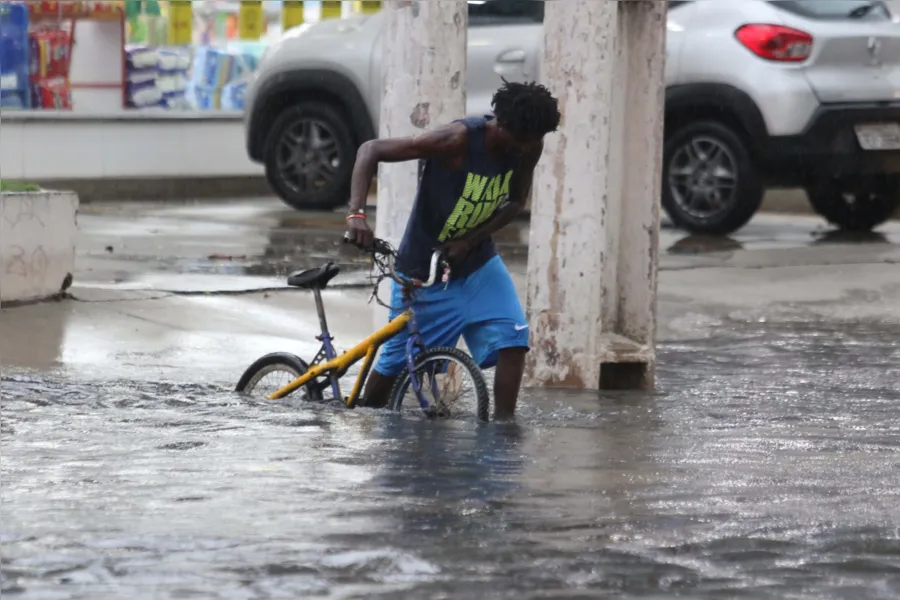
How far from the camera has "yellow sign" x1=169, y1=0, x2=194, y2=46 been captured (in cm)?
1823

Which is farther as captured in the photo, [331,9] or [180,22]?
[180,22]

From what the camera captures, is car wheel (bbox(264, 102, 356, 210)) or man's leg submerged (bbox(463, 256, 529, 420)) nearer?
man's leg submerged (bbox(463, 256, 529, 420))

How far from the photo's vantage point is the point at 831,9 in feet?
40.6

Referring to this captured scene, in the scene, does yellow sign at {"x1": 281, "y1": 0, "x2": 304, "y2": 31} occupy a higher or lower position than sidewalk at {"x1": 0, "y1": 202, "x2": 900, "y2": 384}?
higher

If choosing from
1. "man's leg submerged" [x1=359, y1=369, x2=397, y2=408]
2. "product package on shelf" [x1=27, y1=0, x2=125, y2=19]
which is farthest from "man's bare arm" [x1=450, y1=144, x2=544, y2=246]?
"product package on shelf" [x1=27, y1=0, x2=125, y2=19]

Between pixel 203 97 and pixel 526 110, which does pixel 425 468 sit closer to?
pixel 526 110

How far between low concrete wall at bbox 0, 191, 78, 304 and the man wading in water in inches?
107

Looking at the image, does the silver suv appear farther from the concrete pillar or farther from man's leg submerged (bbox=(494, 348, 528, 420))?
man's leg submerged (bbox=(494, 348, 528, 420))

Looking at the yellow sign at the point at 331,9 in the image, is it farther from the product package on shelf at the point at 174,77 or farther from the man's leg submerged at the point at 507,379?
the man's leg submerged at the point at 507,379

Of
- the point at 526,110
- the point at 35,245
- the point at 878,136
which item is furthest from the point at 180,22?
the point at 526,110

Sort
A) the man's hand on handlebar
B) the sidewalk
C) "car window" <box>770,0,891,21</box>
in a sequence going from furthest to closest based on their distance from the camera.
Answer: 1. "car window" <box>770,0,891,21</box>
2. the sidewalk
3. the man's hand on handlebar

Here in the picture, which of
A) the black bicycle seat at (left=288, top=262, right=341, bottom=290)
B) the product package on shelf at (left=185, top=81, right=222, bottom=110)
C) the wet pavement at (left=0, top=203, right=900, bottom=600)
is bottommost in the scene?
the wet pavement at (left=0, top=203, right=900, bottom=600)

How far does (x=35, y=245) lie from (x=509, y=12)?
5384 millimetres

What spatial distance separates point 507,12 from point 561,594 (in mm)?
9533
